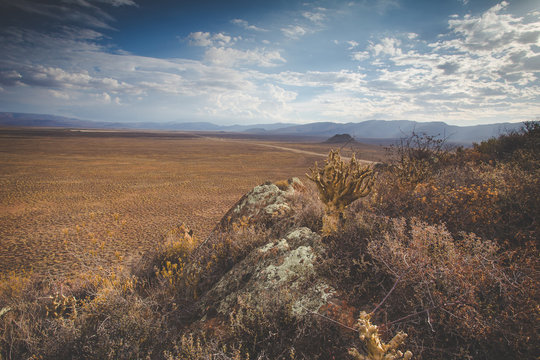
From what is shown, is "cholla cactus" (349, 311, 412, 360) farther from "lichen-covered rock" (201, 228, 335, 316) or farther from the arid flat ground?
the arid flat ground

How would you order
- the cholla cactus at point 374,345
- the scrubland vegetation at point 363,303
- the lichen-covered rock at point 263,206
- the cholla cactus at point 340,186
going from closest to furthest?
1. the cholla cactus at point 374,345
2. the scrubland vegetation at point 363,303
3. the cholla cactus at point 340,186
4. the lichen-covered rock at point 263,206

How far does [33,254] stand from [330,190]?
33.2 ft

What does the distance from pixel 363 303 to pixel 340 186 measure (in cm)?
200

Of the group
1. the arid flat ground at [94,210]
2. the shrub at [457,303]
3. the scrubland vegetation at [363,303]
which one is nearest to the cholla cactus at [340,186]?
the scrubland vegetation at [363,303]

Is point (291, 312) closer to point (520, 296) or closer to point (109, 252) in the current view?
point (520, 296)

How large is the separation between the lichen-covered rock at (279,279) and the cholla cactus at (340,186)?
66 cm

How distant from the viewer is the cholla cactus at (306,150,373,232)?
13.5ft

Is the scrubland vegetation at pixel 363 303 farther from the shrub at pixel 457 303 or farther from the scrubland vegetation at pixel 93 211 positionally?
the scrubland vegetation at pixel 93 211

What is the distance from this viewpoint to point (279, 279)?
3.17m

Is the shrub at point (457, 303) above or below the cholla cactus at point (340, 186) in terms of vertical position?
below

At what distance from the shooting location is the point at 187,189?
696 inches

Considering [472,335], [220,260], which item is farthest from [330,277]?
[220,260]

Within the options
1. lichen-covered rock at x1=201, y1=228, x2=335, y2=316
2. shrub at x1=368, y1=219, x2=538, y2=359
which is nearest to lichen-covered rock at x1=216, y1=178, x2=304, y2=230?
lichen-covered rock at x1=201, y1=228, x2=335, y2=316

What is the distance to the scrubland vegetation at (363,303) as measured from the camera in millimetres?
2066
